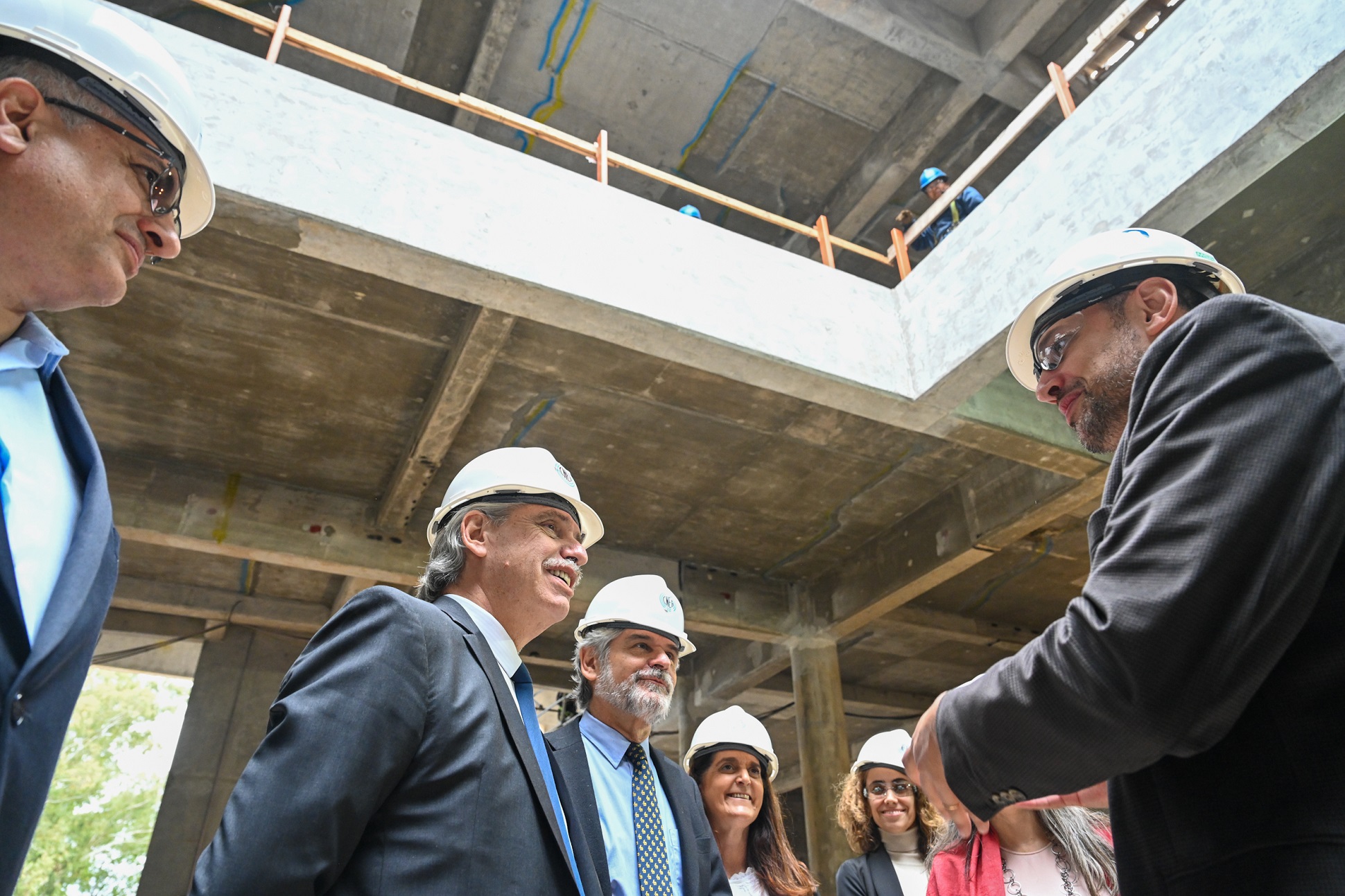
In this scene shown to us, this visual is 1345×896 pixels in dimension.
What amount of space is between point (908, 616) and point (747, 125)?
20.4ft

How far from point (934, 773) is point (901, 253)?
6204 mm

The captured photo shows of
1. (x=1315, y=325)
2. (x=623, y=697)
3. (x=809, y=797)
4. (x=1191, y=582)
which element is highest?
(x=809, y=797)

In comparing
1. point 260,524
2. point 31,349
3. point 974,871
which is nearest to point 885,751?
point 974,871

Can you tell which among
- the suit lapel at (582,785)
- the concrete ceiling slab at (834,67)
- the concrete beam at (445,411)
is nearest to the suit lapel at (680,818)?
the suit lapel at (582,785)

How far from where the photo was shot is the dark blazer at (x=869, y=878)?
4.25m

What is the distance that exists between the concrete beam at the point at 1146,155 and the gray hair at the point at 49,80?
473cm

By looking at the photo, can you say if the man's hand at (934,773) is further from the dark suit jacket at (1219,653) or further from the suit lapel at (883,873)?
the suit lapel at (883,873)

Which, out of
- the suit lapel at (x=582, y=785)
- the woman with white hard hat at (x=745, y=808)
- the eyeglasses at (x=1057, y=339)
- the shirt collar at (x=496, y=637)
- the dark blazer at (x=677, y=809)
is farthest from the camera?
the woman with white hard hat at (x=745, y=808)

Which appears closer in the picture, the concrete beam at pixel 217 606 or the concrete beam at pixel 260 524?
the concrete beam at pixel 260 524

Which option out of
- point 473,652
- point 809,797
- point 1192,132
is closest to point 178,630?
point 809,797

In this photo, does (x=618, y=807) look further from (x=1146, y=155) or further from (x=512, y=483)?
(x=1146, y=155)

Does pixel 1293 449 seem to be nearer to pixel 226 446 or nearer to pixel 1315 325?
pixel 1315 325

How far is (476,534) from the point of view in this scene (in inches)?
107

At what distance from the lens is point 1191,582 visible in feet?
3.78
